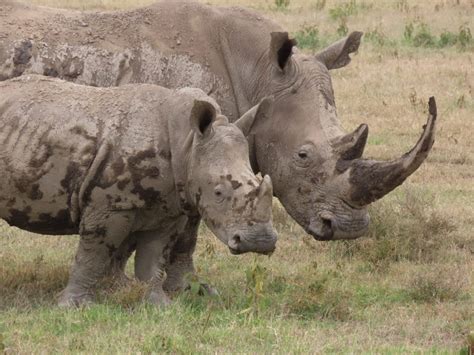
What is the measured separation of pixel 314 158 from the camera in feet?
27.4

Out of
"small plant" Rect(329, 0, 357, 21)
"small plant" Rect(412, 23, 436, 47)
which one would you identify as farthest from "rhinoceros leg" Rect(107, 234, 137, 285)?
"small plant" Rect(329, 0, 357, 21)

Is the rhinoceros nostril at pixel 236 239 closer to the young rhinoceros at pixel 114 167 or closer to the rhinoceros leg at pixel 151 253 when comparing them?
the young rhinoceros at pixel 114 167

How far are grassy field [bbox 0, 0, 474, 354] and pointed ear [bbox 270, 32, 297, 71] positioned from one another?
137cm

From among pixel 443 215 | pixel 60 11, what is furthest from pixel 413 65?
pixel 60 11

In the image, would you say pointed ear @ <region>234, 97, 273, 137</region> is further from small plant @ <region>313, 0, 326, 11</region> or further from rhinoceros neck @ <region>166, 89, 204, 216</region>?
small plant @ <region>313, 0, 326, 11</region>

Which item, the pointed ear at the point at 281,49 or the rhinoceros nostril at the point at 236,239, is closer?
the rhinoceros nostril at the point at 236,239

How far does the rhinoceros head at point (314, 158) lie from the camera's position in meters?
8.10

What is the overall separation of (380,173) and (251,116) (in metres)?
0.86

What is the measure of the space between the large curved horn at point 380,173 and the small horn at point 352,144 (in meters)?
0.06

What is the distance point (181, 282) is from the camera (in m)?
8.70

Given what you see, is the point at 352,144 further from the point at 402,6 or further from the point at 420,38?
the point at 402,6

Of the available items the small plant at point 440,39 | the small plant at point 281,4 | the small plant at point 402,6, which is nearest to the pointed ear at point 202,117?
the small plant at point 440,39

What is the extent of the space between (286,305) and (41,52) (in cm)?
237

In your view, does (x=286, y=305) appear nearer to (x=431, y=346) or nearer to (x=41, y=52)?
(x=431, y=346)
